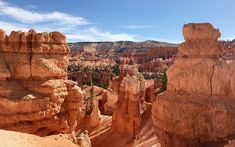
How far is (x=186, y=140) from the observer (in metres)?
7.48

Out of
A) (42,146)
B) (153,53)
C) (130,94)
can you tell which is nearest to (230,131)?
(42,146)

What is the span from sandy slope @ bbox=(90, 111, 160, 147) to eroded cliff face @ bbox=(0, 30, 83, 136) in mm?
7417

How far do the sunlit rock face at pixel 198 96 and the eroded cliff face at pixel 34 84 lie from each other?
495 cm

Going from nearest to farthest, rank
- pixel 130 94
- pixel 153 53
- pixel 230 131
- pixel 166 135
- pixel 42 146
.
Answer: pixel 230 131 < pixel 166 135 < pixel 42 146 < pixel 130 94 < pixel 153 53

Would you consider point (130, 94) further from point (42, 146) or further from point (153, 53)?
point (153, 53)

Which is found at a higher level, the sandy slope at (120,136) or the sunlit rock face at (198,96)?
the sunlit rock face at (198,96)

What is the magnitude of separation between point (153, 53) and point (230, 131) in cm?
8997

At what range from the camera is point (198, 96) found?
7.60m

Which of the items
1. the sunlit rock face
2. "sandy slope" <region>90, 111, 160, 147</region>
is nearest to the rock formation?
"sandy slope" <region>90, 111, 160, 147</region>

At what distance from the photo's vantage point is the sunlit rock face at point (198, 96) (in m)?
7.11

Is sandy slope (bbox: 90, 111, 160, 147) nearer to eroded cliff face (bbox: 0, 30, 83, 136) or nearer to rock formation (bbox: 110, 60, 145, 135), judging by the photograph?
rock formation (bbox: 110, 60, 145, 135)

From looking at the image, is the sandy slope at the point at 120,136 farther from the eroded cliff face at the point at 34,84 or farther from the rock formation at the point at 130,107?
the eroded cliff face at the point at 34,84

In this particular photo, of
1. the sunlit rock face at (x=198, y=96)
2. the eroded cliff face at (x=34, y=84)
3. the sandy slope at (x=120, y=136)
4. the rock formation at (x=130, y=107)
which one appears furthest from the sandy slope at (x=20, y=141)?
the rock formation at (x=130, y=107)

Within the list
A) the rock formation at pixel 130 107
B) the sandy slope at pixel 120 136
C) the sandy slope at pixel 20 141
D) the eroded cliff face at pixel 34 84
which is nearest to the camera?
the sandy slope at pixel 20 141
